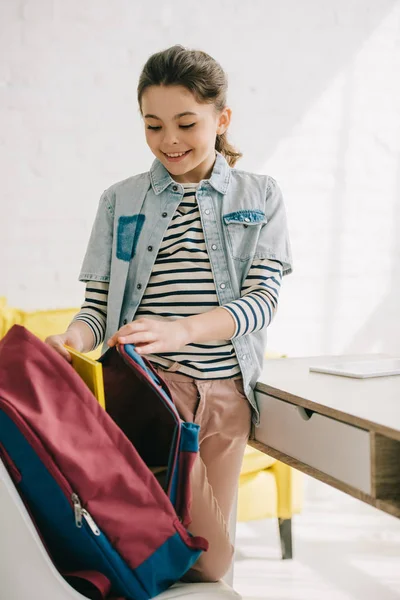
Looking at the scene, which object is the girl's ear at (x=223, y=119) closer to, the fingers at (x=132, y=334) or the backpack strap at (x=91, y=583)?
the fingers at (x=132, y=334)

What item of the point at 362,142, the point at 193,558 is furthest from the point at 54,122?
the point at 193,558

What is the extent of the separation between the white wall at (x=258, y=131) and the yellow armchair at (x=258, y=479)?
0.66ft

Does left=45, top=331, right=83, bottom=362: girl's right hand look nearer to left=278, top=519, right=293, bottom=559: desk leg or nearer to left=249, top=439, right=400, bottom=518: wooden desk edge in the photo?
left=249, top=439, right=400, bottom=518: wooden desk edge

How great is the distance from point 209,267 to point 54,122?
1409mm

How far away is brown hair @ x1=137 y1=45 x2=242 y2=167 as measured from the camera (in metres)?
1.18

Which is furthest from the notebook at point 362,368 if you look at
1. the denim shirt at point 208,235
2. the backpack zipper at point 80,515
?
the backpack zipper at point 80,515

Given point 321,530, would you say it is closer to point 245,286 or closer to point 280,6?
point 245,286

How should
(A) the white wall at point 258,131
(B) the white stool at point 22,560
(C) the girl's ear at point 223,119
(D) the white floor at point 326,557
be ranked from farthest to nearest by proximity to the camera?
(A) the white wall at point 258,131
(D) the white floor at point 326,557
(C) the girl's ear at point 223,119
(B) the white stool at point 22,560

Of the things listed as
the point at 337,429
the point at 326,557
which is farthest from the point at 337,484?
the point at 326,557

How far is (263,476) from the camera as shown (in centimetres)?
221

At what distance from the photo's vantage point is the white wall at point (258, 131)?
7.90 feet

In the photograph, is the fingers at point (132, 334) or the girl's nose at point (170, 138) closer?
the fingers at point (132, 334)

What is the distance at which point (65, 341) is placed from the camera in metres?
1.14

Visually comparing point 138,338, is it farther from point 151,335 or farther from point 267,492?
point 267,492
